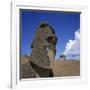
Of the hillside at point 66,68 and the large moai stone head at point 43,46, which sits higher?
the large moai stone head at point 43,46

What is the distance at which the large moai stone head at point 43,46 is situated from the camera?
8.23 feet

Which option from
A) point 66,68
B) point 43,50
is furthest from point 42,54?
point 66,68

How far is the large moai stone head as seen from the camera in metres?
2.51

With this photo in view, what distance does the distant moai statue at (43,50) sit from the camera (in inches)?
98.7

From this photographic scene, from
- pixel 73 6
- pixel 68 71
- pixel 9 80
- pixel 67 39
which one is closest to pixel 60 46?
pixel 67 39

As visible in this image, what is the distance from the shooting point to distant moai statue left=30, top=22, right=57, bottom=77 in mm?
2508

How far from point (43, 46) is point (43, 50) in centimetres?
4

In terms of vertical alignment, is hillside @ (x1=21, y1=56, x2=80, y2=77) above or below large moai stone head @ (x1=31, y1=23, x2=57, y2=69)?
below

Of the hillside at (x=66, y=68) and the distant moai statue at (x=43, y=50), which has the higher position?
the distant moai statue at (x=43, y=50)

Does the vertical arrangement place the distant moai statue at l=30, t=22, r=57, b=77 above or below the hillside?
above

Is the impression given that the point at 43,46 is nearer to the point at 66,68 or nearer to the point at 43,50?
the point at 43,50

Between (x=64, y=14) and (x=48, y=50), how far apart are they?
0.44 meters

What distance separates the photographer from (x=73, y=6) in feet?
8.46

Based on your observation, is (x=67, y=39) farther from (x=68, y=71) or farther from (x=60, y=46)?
(x=68, y=71)
